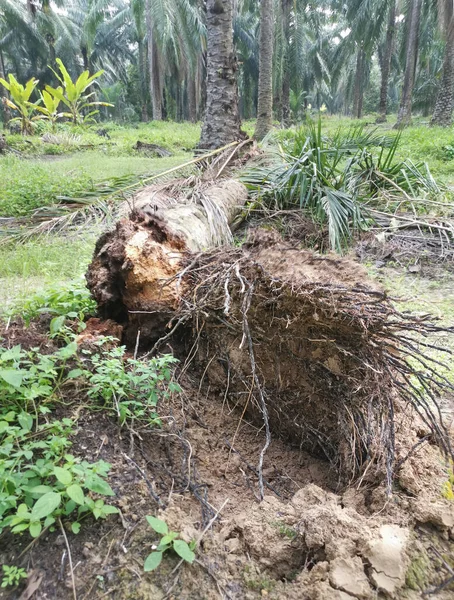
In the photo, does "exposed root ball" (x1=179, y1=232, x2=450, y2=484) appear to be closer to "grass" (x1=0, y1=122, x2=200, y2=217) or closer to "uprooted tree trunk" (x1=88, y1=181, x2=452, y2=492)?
"uprooted tree trunk" (x1=88, y1=181, x2=452, y2=492)

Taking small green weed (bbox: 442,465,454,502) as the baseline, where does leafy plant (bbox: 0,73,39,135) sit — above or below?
above

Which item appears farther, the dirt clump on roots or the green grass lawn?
the green grass lawn

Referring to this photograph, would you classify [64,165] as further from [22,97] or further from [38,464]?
[38,464]

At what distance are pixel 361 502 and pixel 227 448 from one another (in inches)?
24.0

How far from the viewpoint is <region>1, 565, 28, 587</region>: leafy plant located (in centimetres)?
109

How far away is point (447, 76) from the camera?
11500mm

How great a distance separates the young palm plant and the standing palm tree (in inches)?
284

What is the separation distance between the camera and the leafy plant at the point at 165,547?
1139 millimetres

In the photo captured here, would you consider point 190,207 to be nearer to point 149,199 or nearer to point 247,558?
point 149,199

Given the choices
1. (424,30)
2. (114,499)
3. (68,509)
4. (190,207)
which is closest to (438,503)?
(114,499)

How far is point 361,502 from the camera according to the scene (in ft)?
4.79

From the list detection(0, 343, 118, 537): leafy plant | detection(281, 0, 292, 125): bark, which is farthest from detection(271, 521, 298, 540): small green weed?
detection(281, 0, 292, 125): bark

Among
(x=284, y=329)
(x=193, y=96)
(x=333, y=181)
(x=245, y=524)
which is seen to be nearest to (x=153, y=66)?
(x=193, y=96)

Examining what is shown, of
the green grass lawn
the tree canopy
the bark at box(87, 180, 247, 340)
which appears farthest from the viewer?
the tree canopy
